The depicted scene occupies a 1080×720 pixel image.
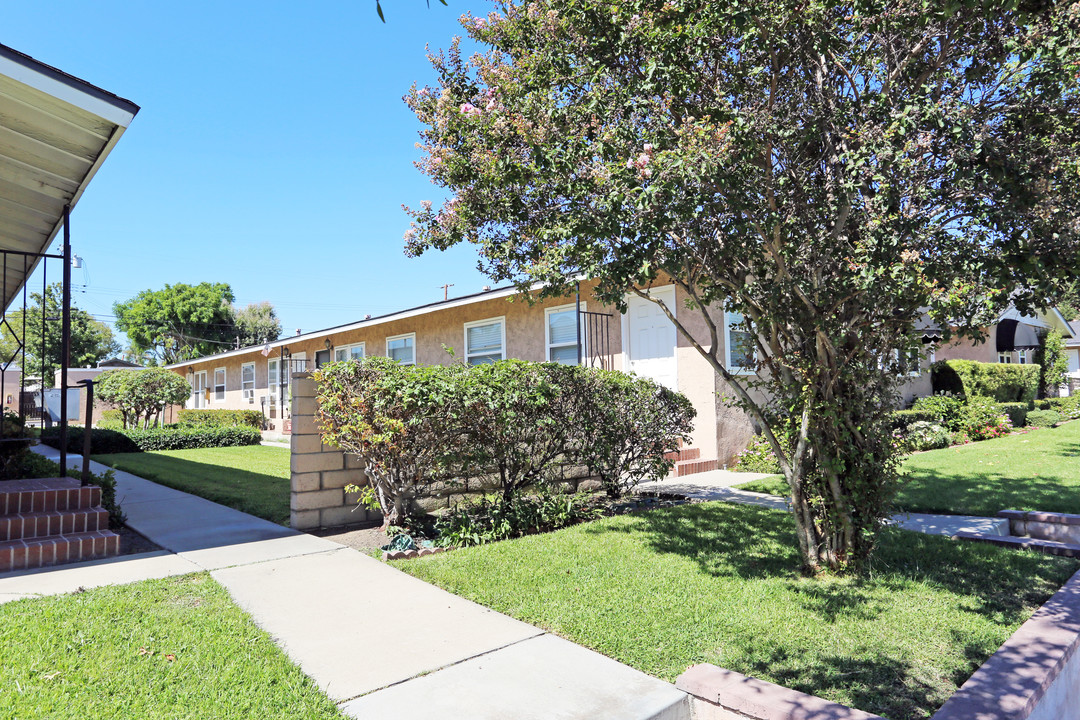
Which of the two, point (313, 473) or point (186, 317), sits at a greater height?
point (186, 317)

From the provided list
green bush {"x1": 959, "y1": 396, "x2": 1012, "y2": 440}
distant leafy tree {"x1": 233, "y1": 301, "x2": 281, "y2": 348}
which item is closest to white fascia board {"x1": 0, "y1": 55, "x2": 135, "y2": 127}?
green bush {"x1": 959, "y1": 396, "x2": 1012, "y2": 440}

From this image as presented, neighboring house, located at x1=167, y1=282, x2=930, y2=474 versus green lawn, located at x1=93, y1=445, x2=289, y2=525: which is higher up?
neighboring house, located at x1=167, y1=282, x2=930, y2=474

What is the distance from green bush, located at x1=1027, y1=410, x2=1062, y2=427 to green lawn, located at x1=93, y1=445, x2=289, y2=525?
18.4m

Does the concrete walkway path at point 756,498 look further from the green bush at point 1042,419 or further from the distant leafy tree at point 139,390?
the distant leafy tree at point 139,390

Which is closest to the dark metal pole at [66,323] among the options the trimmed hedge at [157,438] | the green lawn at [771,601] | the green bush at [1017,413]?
the green lawn at [771,601]

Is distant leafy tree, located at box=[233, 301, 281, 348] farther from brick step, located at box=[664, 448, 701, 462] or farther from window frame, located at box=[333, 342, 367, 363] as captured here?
brick step, located at box=[664, 448, 701, 462]

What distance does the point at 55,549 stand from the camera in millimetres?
5094

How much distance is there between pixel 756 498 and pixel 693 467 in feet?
7.03

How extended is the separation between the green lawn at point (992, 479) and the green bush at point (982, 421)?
0.78m

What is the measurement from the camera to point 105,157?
19.3 ft

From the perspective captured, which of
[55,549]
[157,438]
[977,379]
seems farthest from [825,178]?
[157,438]

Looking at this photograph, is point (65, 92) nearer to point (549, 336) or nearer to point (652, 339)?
point (549, 336)

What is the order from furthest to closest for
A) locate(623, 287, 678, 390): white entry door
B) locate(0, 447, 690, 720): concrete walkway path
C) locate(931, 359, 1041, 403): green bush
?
locate(931, 359, 1041, 403): green bush
locate(623, 287, 678, 390): white entry door
locate(0, 447, 690, 720): concrete walkway path

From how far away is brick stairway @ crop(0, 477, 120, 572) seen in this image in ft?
16.4
